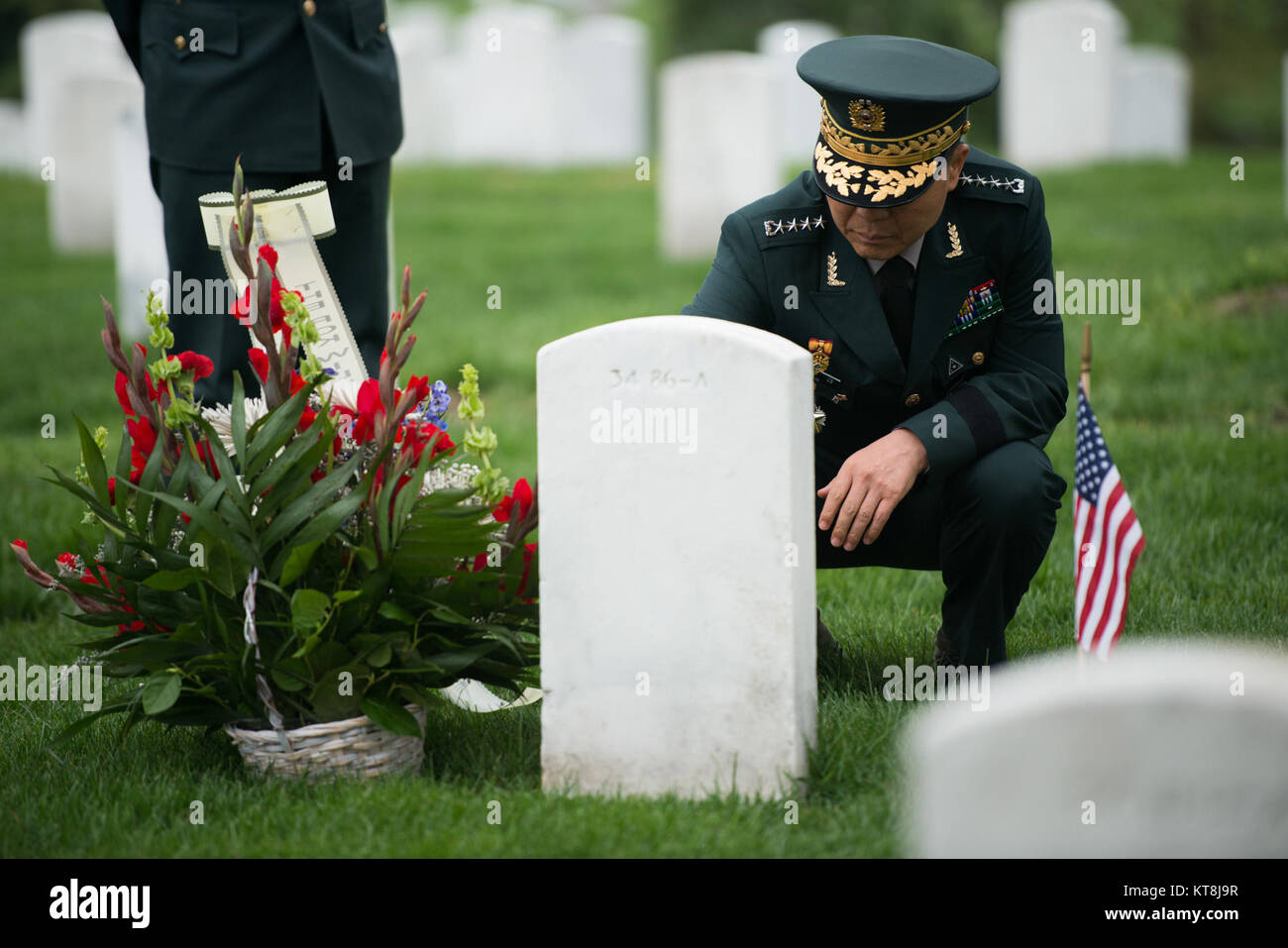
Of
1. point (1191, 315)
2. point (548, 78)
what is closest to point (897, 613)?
point (1191, 315)

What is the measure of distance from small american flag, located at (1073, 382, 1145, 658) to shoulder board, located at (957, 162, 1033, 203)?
50 cm

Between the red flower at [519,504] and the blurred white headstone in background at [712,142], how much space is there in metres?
6.31

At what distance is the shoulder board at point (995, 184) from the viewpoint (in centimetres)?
319

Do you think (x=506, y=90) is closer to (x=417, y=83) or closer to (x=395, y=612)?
(x=417, y=83)

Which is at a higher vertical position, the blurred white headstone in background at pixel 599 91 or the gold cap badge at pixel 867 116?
the blurred white headstone in background at pixel 599 91

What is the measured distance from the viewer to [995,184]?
10.5 ft

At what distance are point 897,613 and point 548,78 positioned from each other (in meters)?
11.3

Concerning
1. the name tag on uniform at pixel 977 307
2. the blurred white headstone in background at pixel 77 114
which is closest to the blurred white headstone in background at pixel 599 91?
the blurred white headstone in background at pixel 77 114

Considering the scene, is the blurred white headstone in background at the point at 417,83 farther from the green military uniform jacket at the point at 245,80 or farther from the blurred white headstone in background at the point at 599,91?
the green military uniform jacket at the point at 245,80

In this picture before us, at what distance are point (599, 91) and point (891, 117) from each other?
13.3 metres

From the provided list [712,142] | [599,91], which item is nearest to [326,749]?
[712,142]

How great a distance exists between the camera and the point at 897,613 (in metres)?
3.96
